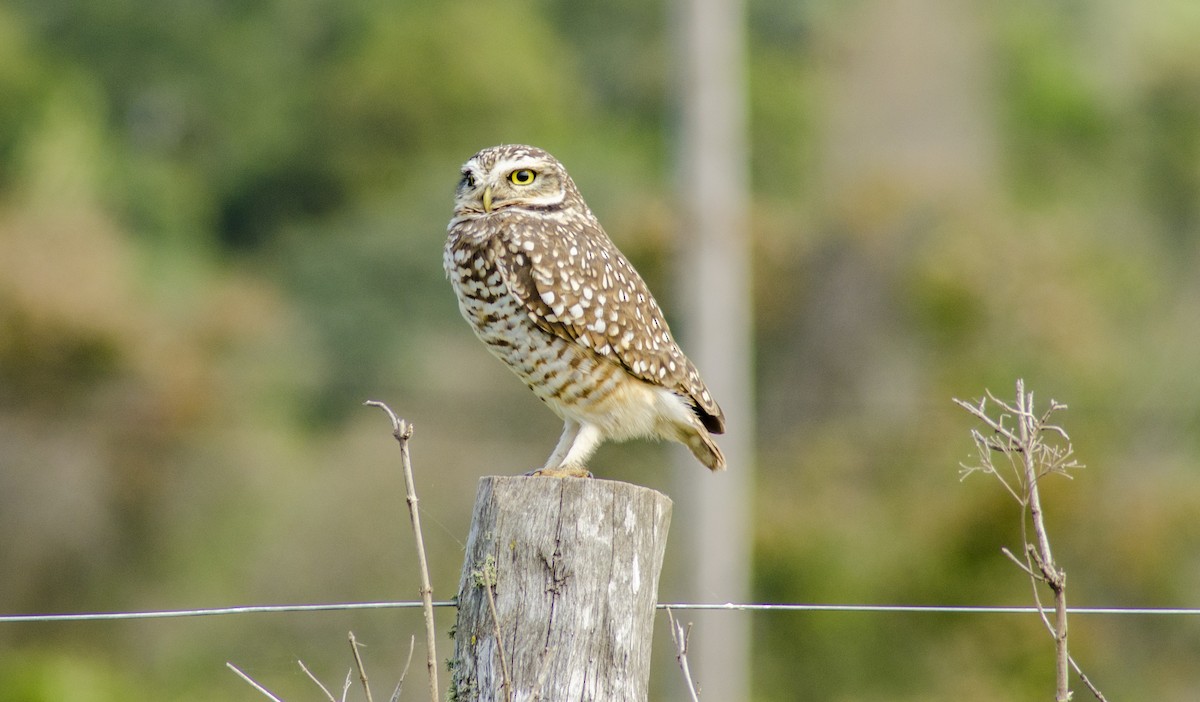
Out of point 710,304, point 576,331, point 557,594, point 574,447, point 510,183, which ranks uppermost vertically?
point 710,304

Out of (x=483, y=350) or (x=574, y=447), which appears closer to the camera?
(x=574, y=447)

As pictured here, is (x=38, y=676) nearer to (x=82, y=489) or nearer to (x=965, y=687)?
(x=82, y=489)

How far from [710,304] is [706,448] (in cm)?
927

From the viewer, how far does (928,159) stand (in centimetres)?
2353

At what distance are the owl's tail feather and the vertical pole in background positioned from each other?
330 inches

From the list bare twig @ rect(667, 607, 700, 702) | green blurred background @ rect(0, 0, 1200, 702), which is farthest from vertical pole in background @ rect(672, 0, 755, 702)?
bare twig @ rect(667, 607, 700, 702)

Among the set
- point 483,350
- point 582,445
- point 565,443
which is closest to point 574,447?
point 582,445

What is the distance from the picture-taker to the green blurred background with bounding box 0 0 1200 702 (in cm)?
1667

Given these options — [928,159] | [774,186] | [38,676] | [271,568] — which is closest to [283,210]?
[774,186]

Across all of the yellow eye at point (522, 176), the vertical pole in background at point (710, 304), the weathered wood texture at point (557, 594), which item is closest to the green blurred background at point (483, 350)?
the vertical pole in background at point (710, 304)

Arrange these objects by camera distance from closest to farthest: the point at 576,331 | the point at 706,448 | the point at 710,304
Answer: the point at 576,331 < the point at 706,448 < the point at 710,304

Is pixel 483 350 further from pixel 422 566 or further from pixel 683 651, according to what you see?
pixel 422 566

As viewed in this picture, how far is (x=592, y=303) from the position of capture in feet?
19.6

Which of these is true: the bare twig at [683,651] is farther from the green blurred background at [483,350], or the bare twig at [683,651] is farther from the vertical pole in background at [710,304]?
the vertical pole in background at [710,304]
